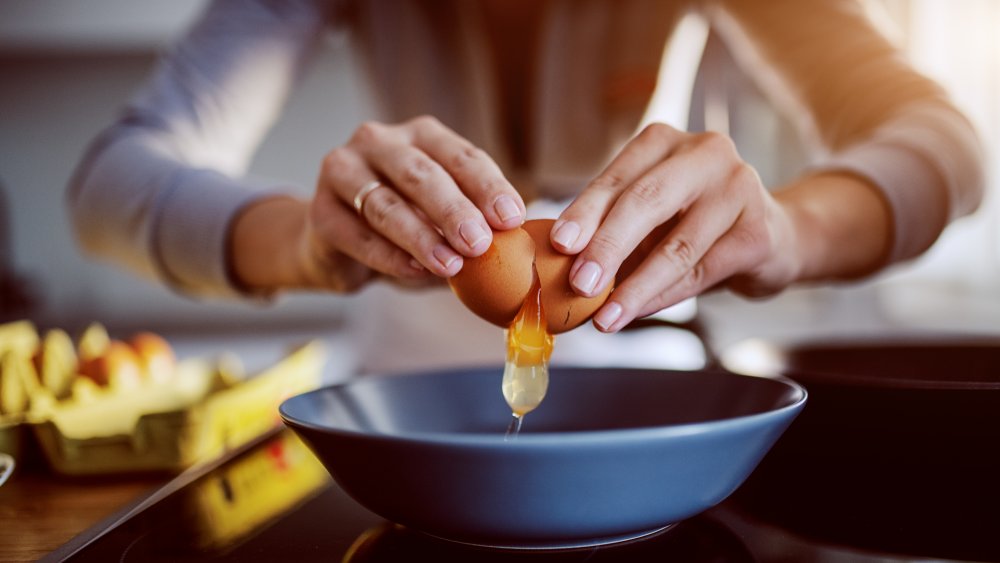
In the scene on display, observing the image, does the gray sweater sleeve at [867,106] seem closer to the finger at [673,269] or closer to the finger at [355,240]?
the finger at [673,269]

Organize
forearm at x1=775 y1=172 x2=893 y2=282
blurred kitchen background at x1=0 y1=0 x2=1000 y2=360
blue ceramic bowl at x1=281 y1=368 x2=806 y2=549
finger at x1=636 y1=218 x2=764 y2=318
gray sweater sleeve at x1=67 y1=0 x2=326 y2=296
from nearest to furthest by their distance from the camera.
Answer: blue ceramic bowl at x1=281 y1=368 x2=806 y2=549, finger at x1=636 y1=218 x2=764 y2=318, forearm at x1=775 y1=172 x2=893 y2=282, gray sweater sleeve at x1=67 y1=0 x2=326 y2=296, blurred kitchen background at x1=0 y1=0 x2=1000 y2=360

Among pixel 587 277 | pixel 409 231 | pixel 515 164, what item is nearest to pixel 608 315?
pixel 587 277

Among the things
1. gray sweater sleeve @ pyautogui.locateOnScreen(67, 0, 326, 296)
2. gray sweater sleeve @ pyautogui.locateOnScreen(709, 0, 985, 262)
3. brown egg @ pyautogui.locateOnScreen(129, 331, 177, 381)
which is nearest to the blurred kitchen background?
gray sweater sleeve @ pyautogui.locateOnScreen(709, 0, 985, 262)

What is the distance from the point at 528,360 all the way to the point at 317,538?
0.54ft

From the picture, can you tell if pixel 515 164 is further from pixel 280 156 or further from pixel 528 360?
pixel 280 156

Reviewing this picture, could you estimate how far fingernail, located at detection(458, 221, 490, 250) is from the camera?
501 mm

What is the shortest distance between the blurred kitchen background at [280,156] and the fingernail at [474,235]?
1.97 m

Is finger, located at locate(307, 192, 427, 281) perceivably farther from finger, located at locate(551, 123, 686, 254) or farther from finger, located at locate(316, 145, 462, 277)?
finger, located at locate(551, 123, 686, 254)

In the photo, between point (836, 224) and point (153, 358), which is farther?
point (153, 358)

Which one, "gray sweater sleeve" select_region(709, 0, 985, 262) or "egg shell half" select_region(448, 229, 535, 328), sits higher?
"gray sweater sleeve" select_region(709, 0, 985, 262)

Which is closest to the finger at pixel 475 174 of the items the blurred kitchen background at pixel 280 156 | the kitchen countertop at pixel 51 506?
the kitchen countertop at pixel 51 506

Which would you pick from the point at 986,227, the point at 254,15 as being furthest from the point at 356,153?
the point at 986,227

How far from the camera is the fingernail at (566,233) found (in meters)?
0.49

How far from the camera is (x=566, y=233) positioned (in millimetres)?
497
